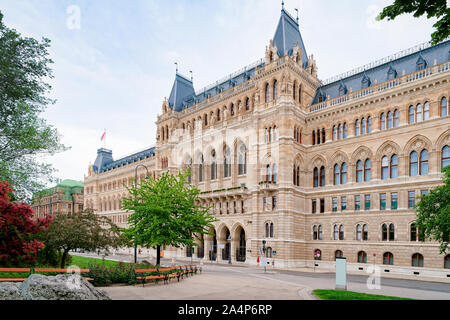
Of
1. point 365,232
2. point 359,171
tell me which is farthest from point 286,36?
point 365,232

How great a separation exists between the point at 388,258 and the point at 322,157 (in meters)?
14.6

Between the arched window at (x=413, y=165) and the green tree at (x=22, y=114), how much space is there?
3462 centimetres

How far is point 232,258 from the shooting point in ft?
164

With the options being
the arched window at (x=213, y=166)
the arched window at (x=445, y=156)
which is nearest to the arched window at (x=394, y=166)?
the arched window at (x=445, y=156)

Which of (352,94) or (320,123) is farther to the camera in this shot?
(320,123)

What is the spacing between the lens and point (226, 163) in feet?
180

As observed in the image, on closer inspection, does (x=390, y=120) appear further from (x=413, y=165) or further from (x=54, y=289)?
(x=54, y=289)

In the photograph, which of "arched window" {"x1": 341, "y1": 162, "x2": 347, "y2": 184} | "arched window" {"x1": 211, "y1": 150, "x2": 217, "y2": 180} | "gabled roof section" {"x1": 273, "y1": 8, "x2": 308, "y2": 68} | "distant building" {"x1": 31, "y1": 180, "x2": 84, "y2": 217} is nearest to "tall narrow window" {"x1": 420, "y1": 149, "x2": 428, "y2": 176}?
"arched window" {"x1": 341, "y1": 162, "x2": 347, "y2": 184}

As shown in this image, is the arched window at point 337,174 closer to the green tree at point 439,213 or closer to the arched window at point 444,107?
the arched window at point 444,107

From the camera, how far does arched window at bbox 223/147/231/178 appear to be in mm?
54250

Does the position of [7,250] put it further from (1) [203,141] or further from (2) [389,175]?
(1) [203,141]
